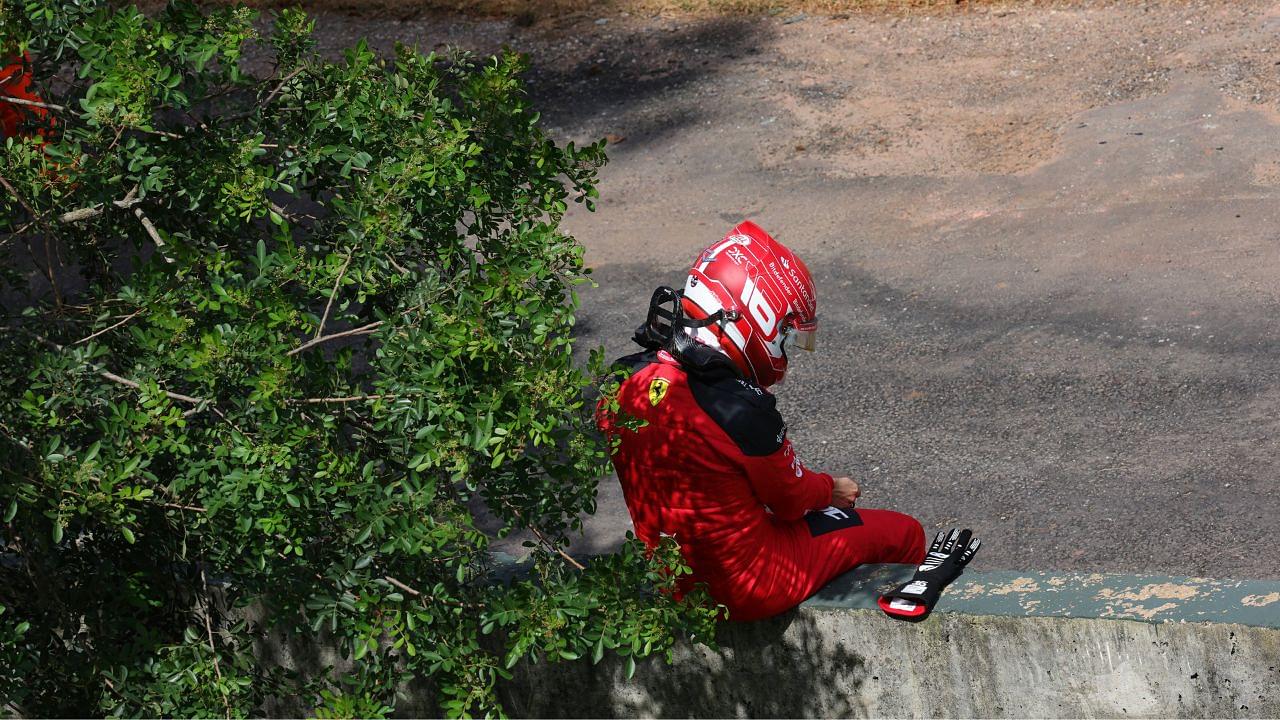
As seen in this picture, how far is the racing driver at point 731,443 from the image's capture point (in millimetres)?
4074

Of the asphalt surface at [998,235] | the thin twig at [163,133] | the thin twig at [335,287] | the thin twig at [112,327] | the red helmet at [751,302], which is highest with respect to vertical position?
the thin twig at [163,133]

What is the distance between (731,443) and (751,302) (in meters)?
0.49

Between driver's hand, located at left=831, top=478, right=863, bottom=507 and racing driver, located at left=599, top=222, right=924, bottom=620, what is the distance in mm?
189

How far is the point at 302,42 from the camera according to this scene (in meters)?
3.86

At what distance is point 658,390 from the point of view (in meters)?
4.10

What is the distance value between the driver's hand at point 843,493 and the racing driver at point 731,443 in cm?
19

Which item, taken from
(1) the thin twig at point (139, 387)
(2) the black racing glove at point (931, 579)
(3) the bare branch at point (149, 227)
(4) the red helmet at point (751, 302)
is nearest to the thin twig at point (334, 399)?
(1) the thin twig at point (139, 387)

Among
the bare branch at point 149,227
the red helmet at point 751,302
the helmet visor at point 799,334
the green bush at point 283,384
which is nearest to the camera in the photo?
the green bush at point 283,384

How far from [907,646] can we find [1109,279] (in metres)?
4.50

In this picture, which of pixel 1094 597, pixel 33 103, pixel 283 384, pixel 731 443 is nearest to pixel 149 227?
pixel 33 103

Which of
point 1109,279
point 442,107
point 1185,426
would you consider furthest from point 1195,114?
point 442,107

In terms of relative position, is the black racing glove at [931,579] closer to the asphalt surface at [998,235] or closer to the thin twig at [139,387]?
the asphalt surface at [998,235]

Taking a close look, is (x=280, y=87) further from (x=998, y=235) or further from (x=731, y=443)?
(x=998, y=235)

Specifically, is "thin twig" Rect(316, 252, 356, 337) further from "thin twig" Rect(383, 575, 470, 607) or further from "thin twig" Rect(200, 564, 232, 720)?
"thin twig" Rect(200, 564, 232, 720)
